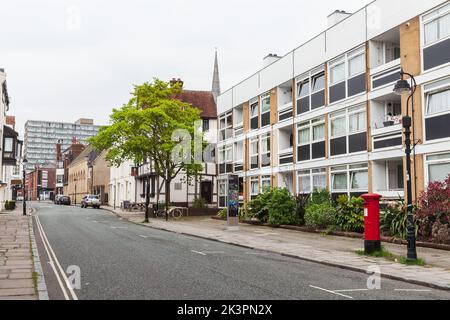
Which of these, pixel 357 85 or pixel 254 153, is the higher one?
pixel 357 85

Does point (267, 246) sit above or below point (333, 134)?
below

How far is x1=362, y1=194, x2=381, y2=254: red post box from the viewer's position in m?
14.3

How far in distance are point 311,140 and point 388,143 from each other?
22.0ft

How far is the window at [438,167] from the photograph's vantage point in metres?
18.2

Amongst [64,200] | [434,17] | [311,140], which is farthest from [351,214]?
[64,200]

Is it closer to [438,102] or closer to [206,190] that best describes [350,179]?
[438,102]

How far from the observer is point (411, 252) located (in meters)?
12.9

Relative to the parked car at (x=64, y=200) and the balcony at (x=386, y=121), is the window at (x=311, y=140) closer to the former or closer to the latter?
the balcony at (x=386, y=121)

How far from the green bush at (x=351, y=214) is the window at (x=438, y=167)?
321cm

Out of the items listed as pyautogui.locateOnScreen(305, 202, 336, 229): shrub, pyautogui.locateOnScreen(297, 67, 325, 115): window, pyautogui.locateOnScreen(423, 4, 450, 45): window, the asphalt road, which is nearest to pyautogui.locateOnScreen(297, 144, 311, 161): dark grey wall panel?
pyautogui.locateOnScreen(297, 67, 325, 115): window

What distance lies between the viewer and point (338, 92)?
2511 centimetres

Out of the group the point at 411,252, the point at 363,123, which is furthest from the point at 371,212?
the point at 363,123
